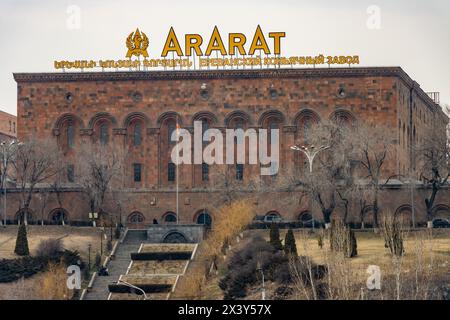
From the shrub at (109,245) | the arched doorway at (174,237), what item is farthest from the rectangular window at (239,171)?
the shrub at (109,245)

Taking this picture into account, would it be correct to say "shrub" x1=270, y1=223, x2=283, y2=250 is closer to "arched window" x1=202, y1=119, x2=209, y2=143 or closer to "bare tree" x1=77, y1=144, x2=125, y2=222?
"bare tree" x1=77, y1=144, x2=125, y2=222

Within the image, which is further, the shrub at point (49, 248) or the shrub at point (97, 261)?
the shrub at point (97, 261)

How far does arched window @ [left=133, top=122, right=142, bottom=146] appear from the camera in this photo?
13038 cm

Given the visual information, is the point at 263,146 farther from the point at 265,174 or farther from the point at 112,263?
the point at 112,263

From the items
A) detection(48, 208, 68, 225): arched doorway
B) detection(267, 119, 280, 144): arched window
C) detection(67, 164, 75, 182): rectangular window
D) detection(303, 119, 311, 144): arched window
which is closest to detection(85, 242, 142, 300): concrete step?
detection(48, 208, 68, 225): arched doorway

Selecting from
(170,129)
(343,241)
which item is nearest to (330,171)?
(170,129)

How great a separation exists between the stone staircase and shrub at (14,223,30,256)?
22.3 ft

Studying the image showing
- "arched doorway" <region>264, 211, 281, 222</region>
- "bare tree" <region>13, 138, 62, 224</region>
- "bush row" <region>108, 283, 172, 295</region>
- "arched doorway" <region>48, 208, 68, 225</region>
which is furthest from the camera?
"arched doorway" <region>48, 208, 68, 225</region>

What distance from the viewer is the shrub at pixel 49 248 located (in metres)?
107

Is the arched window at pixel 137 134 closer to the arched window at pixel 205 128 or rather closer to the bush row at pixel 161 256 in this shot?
the arched window at pixel 205 128

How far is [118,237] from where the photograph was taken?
11762 cm

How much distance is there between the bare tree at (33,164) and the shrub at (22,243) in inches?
502

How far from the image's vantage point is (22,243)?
108 metres
